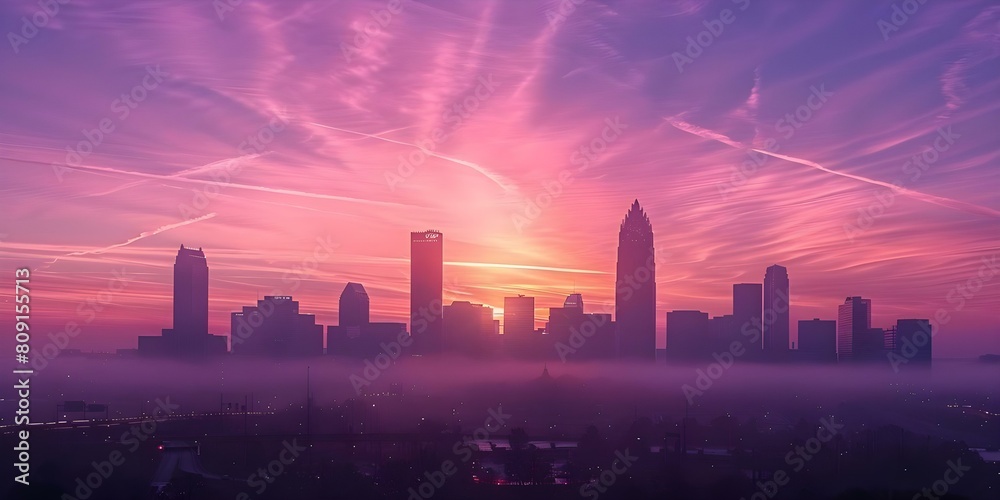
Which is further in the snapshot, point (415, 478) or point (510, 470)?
point (510, 470)

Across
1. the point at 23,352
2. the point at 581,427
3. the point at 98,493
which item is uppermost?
the point at 23,352

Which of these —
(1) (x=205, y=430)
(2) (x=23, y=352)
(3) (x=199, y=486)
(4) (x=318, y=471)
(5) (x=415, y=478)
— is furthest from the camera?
(1) (x=205, y=430)

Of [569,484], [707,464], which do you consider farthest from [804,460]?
[569,484]

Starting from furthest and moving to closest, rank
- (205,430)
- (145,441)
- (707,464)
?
(205,430) → (145,441) → (707,464)

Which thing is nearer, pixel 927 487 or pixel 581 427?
pixel 927 487

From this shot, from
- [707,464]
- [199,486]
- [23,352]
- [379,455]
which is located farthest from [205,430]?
[23,352]

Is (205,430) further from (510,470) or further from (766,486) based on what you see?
(766,486)

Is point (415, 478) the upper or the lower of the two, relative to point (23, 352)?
lower

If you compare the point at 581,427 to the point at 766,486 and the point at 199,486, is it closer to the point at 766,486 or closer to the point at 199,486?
the point at 766,486

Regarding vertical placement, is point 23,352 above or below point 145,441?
above
